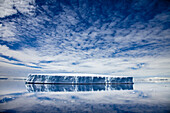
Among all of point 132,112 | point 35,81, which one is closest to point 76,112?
point 132,112

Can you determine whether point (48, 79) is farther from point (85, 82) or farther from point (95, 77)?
point (95, 77)

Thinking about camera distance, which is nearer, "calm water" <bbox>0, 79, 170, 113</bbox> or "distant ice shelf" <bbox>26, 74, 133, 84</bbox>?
"calm water" <bbox>0, 79, 170, 113</bbox>

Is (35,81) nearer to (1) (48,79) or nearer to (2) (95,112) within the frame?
(1) (48,79)

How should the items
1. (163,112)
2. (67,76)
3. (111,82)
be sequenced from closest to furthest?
(163,112) < (67,76) < (111,82)

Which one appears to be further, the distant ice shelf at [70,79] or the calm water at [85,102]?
the distant ice shelf at [70,79]

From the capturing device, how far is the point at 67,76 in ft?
122

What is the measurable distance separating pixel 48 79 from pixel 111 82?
2189cm

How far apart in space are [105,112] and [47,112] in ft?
10.4

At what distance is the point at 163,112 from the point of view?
601cm

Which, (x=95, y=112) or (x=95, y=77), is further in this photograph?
(x=95, y=77)

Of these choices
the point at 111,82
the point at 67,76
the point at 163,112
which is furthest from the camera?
the point at 111,82

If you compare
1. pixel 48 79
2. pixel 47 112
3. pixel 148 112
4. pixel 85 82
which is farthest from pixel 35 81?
pixel 148 112

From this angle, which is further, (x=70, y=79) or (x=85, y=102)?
(x=70, y=79)

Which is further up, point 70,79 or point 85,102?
point 70,79
